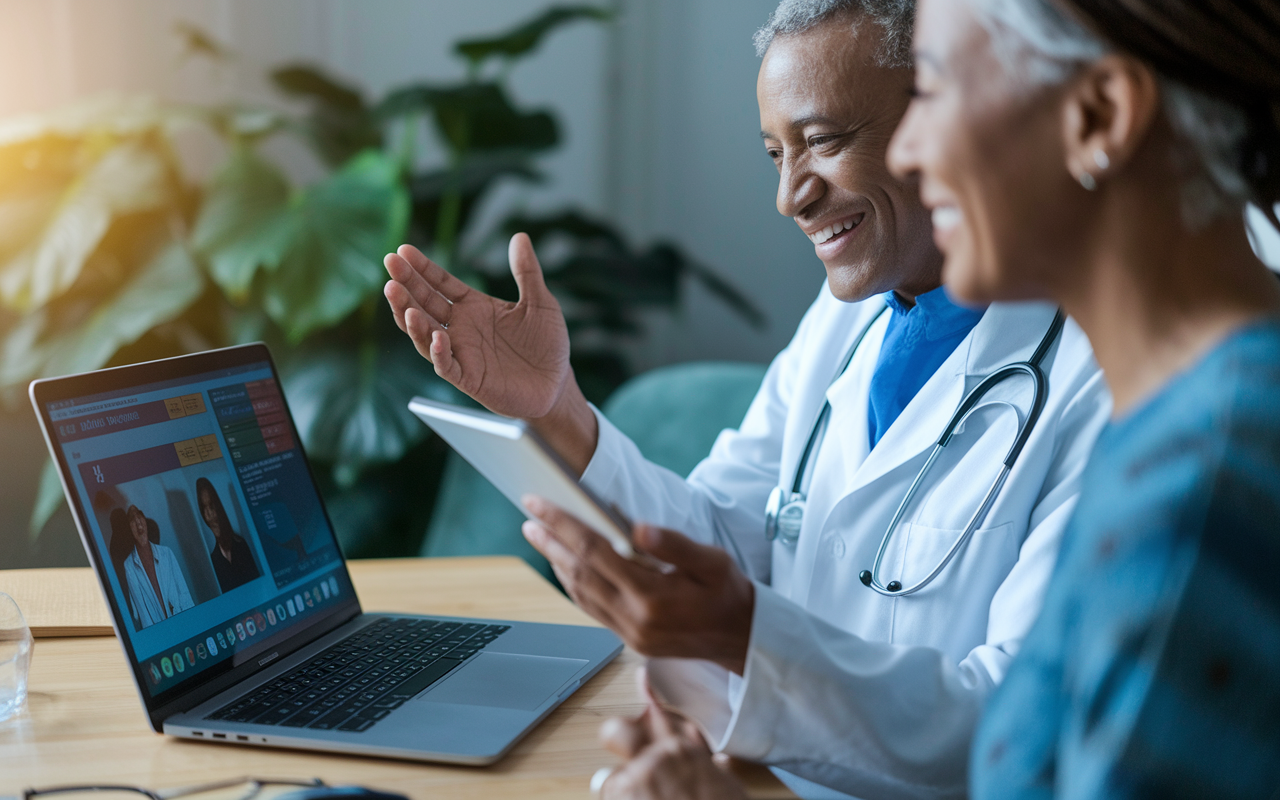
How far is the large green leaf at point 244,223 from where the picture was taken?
1951 millimetres

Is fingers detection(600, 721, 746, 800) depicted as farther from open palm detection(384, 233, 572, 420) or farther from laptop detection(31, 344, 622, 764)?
open palm detection(384, 233, 572, 420)

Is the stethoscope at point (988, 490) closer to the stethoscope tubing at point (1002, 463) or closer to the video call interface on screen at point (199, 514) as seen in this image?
the stethoscope tubing at point (1002, 463)

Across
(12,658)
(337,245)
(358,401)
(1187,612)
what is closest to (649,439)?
(358,401)

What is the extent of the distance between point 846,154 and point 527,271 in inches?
15.3

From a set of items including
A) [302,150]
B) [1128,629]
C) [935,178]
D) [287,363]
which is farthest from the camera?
[302,150]

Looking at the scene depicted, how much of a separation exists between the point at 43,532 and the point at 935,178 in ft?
5.64

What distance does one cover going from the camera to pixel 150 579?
827 millimetres

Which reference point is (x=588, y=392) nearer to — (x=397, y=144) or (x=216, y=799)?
(x=397, y=144)

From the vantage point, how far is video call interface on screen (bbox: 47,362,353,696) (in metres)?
0.81

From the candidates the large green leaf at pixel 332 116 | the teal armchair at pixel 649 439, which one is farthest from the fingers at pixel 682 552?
the large green leaf at pixel 332 116

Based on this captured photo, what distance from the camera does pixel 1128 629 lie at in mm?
472

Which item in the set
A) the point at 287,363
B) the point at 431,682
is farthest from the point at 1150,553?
the point at 287,363

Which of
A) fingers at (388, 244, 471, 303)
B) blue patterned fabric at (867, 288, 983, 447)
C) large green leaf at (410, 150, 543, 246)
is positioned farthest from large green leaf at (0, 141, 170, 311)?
blue patterned fabric at (867, 288, 983, 447)

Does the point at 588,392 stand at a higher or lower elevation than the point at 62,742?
lower
